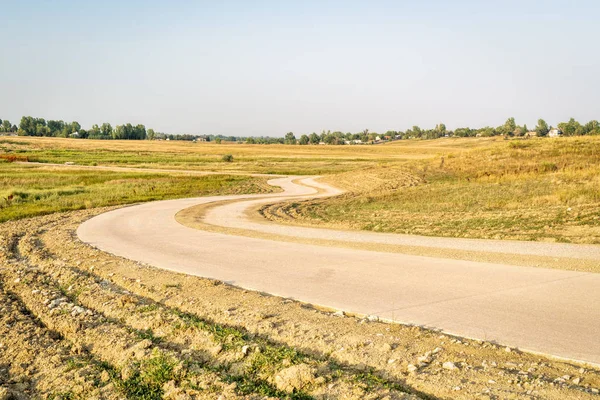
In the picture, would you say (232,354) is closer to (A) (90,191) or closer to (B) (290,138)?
(A) (90,191)

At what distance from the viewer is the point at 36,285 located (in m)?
11.1

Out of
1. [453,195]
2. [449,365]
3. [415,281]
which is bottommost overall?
[453,195]

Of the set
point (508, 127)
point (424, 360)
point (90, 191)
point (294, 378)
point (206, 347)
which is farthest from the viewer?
point (508, 127)

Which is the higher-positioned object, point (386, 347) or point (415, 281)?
point (386, 347)

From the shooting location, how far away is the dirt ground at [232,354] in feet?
18.7

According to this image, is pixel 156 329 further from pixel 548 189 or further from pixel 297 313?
pixel 548 189

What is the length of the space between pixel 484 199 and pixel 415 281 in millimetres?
15945

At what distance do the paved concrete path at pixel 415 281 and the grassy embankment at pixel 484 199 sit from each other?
2821mm

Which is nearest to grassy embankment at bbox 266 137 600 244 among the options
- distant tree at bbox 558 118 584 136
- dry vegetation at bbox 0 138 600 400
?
dry vegetation at bbox 0 138 600 400

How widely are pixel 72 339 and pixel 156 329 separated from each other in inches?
46.6

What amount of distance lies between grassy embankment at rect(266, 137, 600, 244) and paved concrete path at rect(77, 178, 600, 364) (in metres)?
2.82

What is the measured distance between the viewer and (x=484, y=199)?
2492 centimetres

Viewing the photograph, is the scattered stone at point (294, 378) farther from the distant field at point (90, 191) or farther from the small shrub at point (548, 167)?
the small shrub at point (548, 167)

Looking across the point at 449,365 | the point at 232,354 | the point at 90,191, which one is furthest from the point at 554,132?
the point at 232,354
